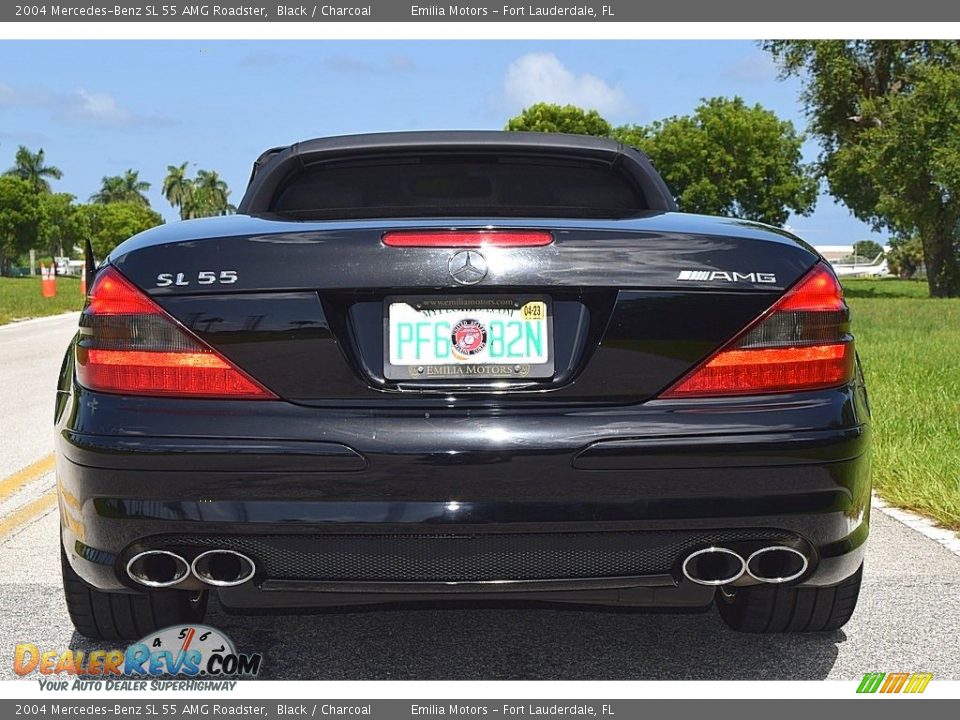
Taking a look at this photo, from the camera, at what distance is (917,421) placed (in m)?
8.04

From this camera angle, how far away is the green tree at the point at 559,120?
6994 cm

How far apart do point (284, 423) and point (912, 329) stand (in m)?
19.2

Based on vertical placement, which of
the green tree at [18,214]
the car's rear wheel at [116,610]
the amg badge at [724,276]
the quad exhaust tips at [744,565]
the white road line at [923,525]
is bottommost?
the green tree at [18,214]

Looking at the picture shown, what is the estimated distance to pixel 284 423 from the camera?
114 inches

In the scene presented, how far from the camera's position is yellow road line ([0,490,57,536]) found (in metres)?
5.46

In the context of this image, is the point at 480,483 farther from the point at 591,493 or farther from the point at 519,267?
the point at 519,267

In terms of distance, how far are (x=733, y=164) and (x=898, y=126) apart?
1062 inches

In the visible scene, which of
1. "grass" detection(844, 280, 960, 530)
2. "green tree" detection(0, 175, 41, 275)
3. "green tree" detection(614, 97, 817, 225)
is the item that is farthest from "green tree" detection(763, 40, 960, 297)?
"green tree" detection(0, 175, 41, 275)

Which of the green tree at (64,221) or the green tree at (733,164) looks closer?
the green tree at (733,164)

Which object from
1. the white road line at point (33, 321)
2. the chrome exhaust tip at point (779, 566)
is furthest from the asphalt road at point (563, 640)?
the white road line at point (33, 321)

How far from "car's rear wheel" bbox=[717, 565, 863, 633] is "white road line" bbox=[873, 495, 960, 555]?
1.58 m

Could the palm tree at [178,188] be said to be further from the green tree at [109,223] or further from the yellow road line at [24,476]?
the yellow road line at [24,476]

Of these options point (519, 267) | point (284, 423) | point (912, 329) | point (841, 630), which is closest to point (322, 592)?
point (284, 423)

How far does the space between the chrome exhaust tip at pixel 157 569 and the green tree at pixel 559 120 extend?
67438 mm
